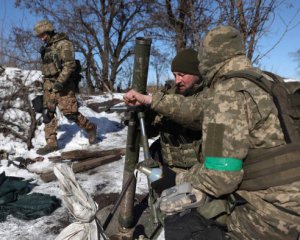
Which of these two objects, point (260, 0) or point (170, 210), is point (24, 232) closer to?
point (170, 210)

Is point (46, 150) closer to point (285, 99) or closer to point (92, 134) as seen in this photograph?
point (92, 134)

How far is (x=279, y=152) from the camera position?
1.76 meters

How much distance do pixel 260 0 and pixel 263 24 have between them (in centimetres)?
35

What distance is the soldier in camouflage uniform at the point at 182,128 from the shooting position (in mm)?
3135

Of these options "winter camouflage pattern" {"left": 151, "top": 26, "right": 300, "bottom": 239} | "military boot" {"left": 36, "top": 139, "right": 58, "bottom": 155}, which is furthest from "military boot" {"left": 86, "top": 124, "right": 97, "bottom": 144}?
"winter camouflage pattern" {"left": 151, "top": 26, "right": 300, "bottom": 239}

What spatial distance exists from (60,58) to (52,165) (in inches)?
69.3

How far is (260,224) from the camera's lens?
1857mm

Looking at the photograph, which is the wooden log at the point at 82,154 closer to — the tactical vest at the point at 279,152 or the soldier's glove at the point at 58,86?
the soldier's glove at the point at 58,86

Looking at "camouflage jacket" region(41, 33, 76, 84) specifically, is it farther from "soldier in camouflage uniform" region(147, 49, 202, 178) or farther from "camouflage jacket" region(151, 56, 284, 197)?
"camouflage jacket" region(151, 56, 284, 197)

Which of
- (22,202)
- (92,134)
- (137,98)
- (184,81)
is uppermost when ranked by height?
(184,81)

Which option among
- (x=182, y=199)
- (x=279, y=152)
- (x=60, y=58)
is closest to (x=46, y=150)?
(x=60, y=58)

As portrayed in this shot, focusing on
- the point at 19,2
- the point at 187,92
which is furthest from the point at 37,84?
the point at 19,2

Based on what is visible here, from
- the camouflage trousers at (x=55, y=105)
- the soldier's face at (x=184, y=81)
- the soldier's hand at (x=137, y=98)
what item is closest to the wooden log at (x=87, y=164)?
the camouflage trousers at (x=55, y=105)

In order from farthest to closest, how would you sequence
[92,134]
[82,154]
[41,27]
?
[92,134], [41,27], [82,154]
